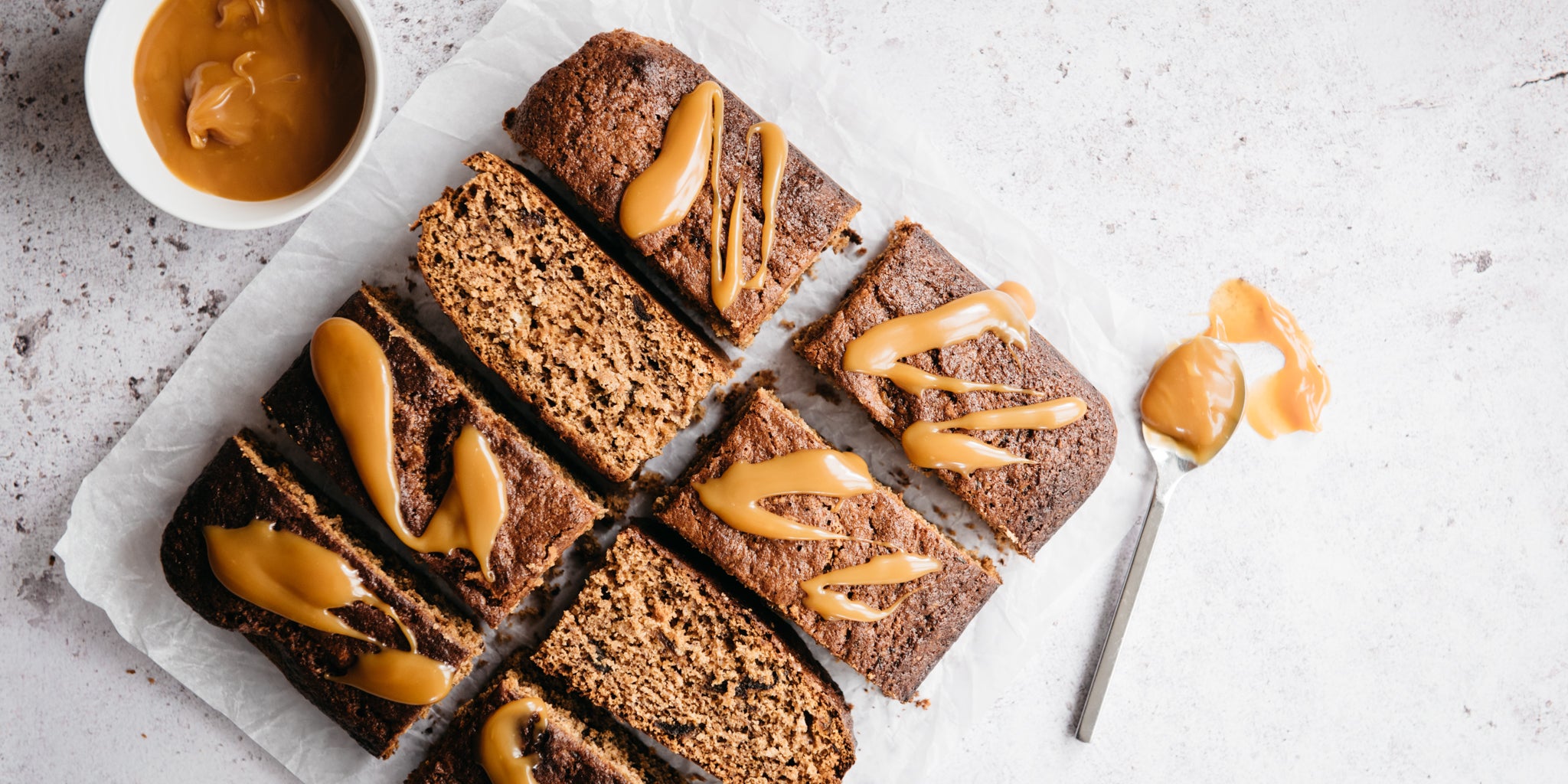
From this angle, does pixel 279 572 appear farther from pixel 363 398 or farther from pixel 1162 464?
pixel 1162 464

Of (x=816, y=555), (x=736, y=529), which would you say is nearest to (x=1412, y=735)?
(x=816, y=555)

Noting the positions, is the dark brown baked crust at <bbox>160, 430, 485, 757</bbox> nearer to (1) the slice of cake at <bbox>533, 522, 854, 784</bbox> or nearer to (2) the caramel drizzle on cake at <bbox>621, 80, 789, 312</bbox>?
(1) the slice of cake at <bbox>533, 522, 854, 784</bbox>

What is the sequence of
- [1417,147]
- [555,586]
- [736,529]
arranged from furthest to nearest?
[1417,147] < [555,586] < [736,529]

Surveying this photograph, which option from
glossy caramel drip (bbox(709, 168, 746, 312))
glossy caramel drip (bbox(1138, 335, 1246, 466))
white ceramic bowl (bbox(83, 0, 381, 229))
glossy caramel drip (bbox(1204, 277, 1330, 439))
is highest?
glossy caramel drip (bbox(1204, 277, 1330, 439))

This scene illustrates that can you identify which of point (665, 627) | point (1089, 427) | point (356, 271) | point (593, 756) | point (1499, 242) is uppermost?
point (1499, 242)

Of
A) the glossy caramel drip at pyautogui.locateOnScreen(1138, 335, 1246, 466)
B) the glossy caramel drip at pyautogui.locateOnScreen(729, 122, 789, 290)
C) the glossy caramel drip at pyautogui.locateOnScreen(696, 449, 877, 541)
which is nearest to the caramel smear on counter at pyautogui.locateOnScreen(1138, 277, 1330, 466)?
the glossy caramel drip at pyautogui.locateOnScreen(1138, 335, 1246, 466)

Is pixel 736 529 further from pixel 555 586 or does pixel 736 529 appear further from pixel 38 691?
pixel 38 691
